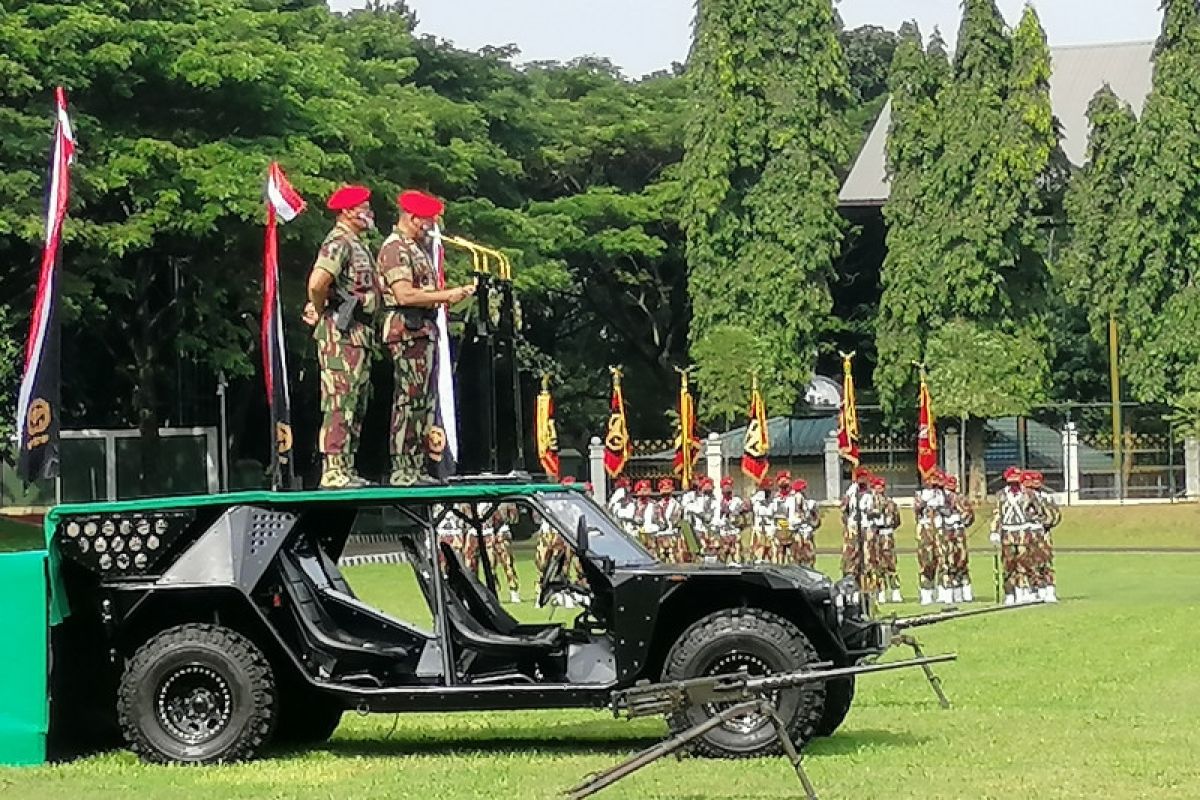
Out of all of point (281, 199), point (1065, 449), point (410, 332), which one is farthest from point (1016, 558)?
point (1065, 449)

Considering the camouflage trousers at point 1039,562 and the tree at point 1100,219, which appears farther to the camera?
the tree at point 1100,219

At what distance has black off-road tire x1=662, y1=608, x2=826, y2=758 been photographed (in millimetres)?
12164

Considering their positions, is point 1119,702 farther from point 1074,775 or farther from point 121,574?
point 121,574

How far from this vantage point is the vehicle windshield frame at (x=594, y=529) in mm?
12609

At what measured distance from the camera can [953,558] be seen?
95.8ft

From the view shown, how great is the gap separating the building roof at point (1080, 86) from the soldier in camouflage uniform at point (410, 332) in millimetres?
47953

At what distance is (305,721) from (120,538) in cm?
186

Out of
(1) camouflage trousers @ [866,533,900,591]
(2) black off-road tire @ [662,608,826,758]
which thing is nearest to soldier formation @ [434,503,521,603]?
(2) black off-road tire @ [662,608,826,758]

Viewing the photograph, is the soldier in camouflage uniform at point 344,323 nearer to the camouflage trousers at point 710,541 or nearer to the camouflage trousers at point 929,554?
the camouflage trousers at point 929,554

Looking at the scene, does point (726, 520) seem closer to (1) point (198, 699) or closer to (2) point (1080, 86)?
(1) point (198, 699)

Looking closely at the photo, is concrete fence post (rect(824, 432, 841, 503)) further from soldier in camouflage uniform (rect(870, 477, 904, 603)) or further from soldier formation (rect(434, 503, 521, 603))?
soldier formation (rect(434, 503, 521, 603))

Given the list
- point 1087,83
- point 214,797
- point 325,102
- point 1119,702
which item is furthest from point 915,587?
point 1087,83

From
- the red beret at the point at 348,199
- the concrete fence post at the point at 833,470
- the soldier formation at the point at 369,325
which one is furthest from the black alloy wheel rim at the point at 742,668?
the concrete fence post at the point at 833,470

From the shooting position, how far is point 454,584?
43.7 feet
